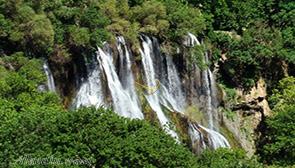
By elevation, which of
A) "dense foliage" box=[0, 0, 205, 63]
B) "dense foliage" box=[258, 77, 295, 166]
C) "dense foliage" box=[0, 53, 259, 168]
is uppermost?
"dense foliage" box=[0, 0, 205, 63]

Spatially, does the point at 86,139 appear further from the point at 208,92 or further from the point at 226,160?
the point at 208,92

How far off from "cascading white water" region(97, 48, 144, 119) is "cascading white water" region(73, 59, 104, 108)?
46 centimetres

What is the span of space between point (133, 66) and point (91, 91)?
3.63 meters

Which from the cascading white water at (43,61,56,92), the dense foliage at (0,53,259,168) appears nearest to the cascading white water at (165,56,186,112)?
the cascading white water at (43,61,56,92)

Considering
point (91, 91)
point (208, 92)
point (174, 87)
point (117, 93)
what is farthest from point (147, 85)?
point (208, 92)

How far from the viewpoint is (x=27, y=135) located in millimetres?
16938

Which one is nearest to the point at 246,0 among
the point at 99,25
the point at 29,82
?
the point at 99,25

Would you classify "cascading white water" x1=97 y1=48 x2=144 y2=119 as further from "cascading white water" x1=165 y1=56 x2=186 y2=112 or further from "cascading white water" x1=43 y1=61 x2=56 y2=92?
"cascading white water" x1=165 y1=56 x2=186 y2=112

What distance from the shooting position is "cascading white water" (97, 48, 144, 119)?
27.8 m

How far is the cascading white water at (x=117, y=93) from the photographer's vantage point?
27750 millimetres

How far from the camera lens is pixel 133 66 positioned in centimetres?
3030

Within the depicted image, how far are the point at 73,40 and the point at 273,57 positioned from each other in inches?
619

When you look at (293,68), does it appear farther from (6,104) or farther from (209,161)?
(6,104)

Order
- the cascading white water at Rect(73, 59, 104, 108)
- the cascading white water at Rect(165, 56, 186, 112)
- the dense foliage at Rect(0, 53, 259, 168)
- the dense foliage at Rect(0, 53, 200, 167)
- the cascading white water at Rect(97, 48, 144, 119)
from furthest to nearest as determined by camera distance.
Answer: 1. the cascading white water at Rect(165, 56, 186, 112)
2. the cascading white water at Rect(97, 48, 144, 119)
3. the cascading white water at Rect(73, 59, 104, 108)
4. the dense foliage at Rect(0, 53, 200, 167)
5. the dense foliage at Rect(0, 53, 259, 168)
